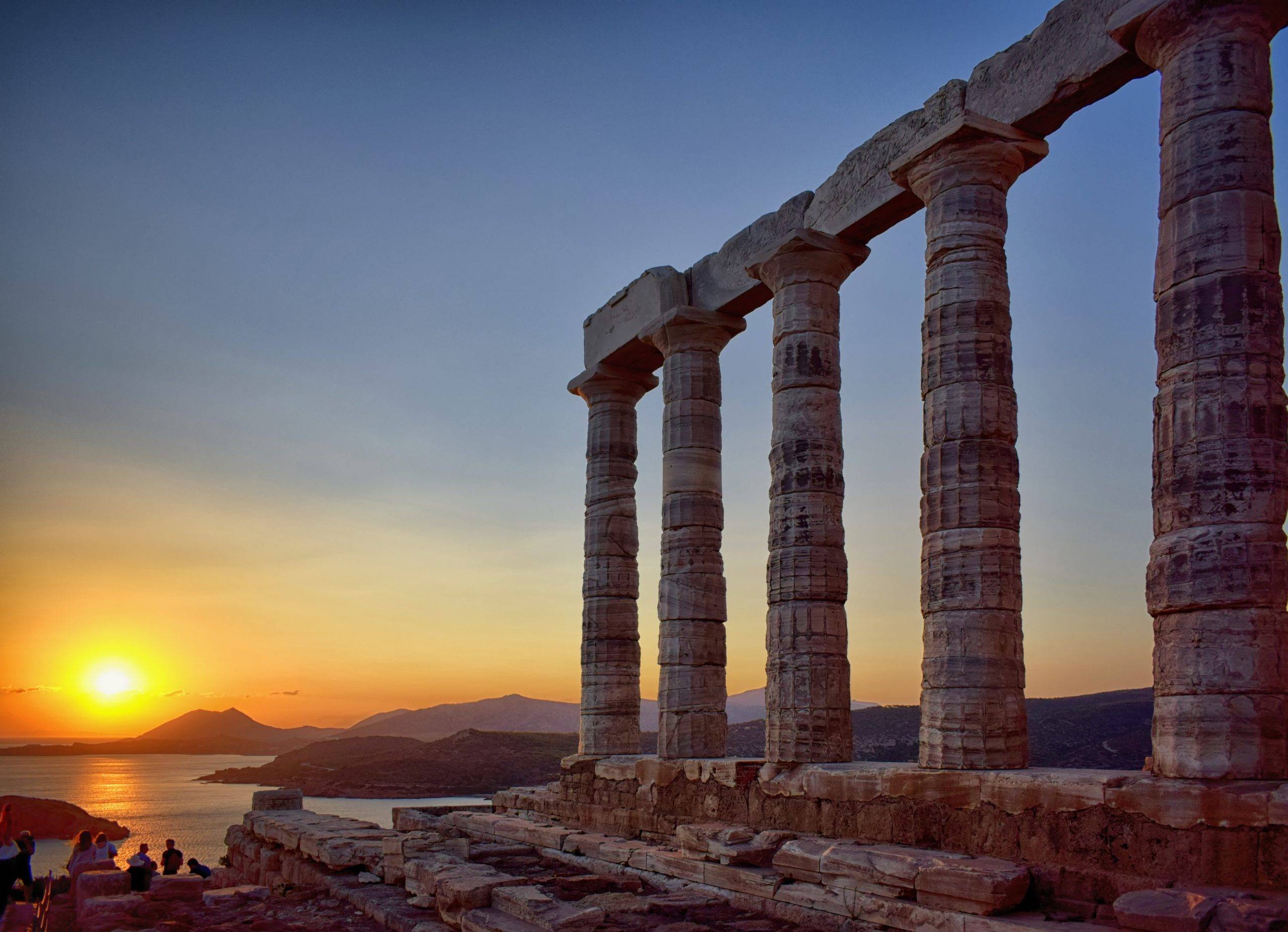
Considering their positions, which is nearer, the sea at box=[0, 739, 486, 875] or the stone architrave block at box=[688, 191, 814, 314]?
the stone architrave block at box=[688, 191, 814, 314]

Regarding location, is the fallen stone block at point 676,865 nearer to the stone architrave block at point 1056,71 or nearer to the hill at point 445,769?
the stone architrave block at point 1056,71

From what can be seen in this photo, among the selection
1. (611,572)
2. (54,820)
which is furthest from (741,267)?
(54,820)

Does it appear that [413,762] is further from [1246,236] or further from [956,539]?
[1246,236]

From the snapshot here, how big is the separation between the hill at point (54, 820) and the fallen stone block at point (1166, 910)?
111 feet

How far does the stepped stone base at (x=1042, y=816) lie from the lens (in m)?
8.57

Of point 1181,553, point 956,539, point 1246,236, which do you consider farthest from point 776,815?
point 1246,236

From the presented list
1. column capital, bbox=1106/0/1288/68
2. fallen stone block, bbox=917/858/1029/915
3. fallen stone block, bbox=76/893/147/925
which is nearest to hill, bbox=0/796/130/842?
fallen stone block, bbox=76/893/147/925

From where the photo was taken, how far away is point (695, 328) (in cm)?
1789

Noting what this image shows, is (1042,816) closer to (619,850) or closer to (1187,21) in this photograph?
(619,850)

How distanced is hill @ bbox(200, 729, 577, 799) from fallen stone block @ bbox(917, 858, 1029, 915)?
35.2m

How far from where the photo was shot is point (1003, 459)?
40.0 feet

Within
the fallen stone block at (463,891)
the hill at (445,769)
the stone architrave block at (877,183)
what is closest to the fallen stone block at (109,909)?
the fallen stone block at (463,891)

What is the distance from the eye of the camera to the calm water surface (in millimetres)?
36594

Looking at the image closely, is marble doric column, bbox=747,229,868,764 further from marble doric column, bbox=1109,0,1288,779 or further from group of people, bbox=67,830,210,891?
group of people, bbox=67,830,210,891
